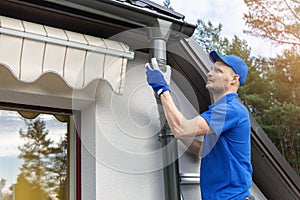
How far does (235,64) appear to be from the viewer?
114 inches

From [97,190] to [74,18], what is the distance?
119cm

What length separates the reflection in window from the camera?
280cm

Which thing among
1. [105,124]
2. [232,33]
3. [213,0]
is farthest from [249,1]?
[105,124]

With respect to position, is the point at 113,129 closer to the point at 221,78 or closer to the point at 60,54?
the point at 60,54

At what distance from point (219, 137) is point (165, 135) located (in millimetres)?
511

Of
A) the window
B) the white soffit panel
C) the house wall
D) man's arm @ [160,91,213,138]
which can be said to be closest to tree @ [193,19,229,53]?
the house wall

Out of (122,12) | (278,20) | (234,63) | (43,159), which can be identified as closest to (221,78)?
(234,63)

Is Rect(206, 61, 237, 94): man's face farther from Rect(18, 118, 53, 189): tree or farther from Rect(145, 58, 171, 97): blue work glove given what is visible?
Rect(18, 118, 53, 189): tree

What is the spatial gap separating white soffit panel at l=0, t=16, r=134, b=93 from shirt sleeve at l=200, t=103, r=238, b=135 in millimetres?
655

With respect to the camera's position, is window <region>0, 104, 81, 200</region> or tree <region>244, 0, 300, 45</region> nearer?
window <region>0, 104, 81, 200</region>

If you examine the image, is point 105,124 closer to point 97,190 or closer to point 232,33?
point 97,190

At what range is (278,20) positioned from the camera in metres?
12.1

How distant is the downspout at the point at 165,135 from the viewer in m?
2.90

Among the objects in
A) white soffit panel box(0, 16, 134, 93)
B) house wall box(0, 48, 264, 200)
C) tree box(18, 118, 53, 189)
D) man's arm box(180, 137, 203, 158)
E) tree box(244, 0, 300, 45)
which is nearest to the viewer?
white soffit panel box(0, 16, 134, 93)
